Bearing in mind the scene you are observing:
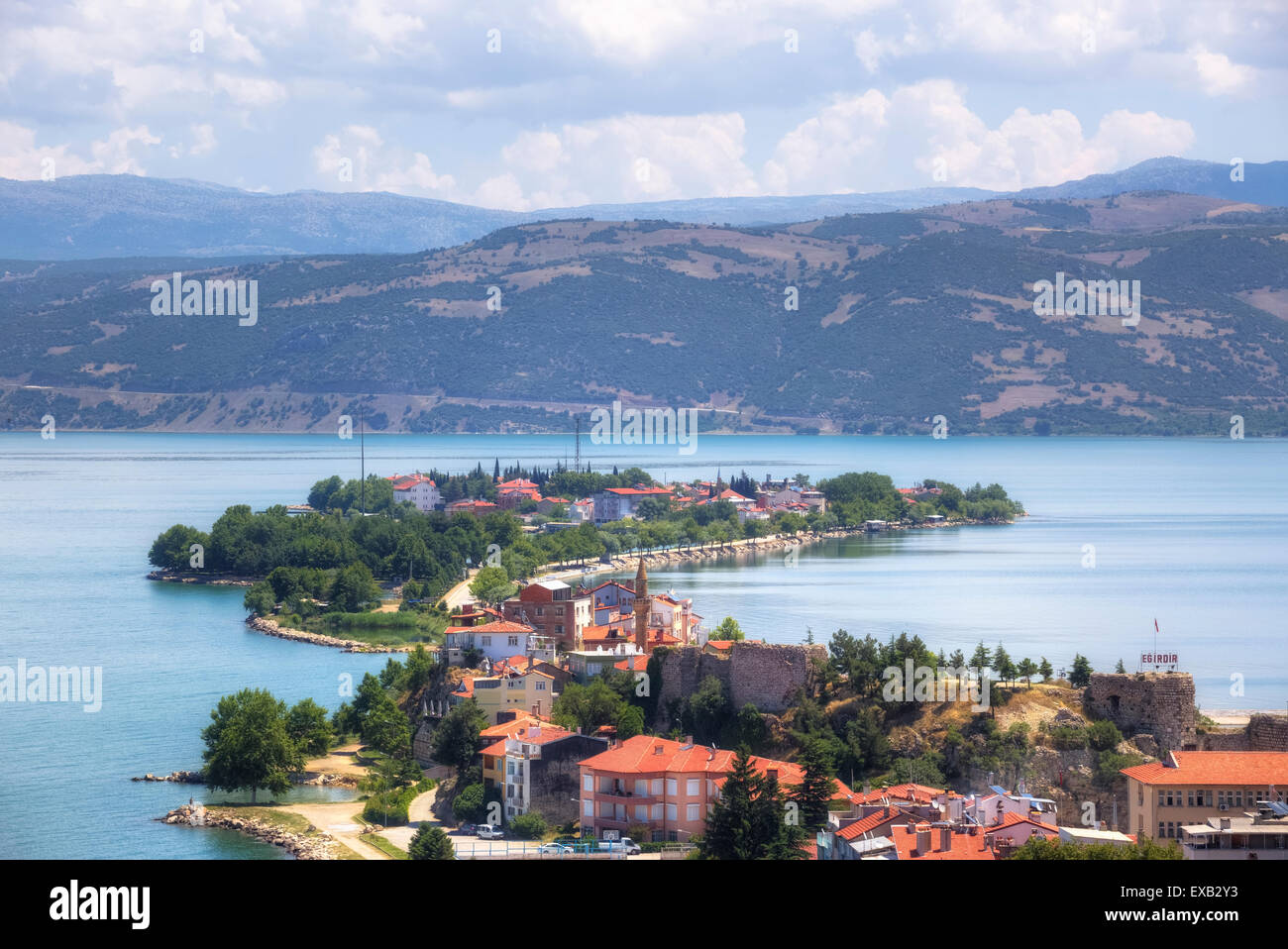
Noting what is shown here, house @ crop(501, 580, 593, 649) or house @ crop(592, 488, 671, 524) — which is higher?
house @ crop(592, 488, 671, 524)

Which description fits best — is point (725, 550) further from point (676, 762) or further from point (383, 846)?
point (676, 762)

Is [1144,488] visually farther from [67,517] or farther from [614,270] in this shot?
[614,270]

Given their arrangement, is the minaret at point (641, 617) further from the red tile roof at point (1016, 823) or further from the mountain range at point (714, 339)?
the mountain range at point (714, 339)

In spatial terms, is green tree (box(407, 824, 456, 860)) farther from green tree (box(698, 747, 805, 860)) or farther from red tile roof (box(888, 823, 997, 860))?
red tile roof (box(888, 823, 997, 860))

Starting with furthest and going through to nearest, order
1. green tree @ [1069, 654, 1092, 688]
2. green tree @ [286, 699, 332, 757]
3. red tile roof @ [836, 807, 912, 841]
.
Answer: green tree @ [286, 699, 332, 757], green tree @ [1069, 654, 1092, 688], red tile roof @ [836, 807, 912, 841]

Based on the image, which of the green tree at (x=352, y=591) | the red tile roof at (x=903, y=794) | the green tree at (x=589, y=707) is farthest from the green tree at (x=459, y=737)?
the green tree at (x=352, y=591)

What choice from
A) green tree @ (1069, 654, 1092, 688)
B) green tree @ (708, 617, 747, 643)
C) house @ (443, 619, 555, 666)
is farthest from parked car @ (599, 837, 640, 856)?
green tree @ (708, 617, 747, 643)
